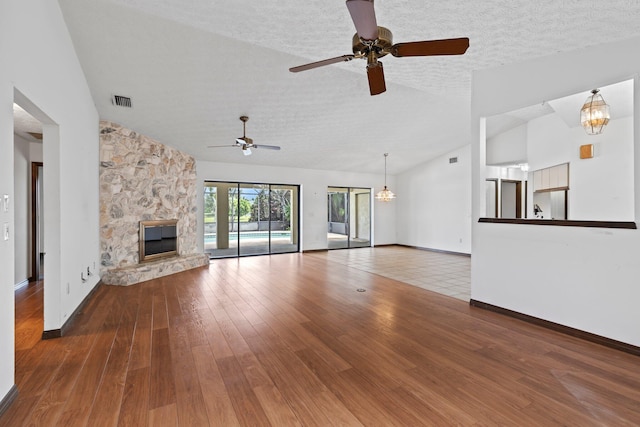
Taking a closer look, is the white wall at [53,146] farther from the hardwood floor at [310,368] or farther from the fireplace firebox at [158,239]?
the fireplace firebox at [158,239]

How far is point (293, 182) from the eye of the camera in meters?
9.38

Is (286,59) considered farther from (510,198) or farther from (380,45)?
(510,198)

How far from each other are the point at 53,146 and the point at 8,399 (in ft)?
7.68

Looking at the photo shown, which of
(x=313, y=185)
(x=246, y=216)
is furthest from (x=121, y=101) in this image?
(x=313, y=185)

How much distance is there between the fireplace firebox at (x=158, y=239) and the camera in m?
5.93

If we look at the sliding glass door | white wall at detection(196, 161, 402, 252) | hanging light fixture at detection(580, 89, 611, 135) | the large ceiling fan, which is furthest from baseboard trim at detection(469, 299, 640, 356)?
the sliding glass door

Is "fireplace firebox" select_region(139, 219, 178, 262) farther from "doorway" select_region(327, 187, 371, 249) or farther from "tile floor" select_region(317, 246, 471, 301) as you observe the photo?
"doorway" select_region(327, 187, 371, 249)

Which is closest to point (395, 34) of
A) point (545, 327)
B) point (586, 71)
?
point (586, 71)

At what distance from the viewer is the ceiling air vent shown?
15.1ft

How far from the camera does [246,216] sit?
9023 mm

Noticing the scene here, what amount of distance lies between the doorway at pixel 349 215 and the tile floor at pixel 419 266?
112 cm

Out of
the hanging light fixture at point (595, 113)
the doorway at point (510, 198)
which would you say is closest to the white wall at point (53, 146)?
the hanging light fixture at point (595, 113)

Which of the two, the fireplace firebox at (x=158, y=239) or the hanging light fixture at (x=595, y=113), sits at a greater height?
the hanging light fixture at (x=595, y=113)

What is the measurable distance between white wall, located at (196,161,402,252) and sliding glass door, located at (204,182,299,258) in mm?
286
